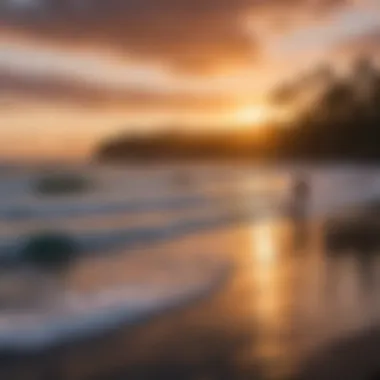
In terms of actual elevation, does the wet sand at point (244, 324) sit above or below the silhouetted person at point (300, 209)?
below

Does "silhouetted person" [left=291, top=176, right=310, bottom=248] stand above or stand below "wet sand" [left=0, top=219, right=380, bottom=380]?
above

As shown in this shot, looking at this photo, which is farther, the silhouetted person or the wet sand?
the silhouetted person

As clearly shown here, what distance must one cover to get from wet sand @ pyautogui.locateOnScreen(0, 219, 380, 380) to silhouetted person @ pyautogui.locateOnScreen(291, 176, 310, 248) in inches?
0.8

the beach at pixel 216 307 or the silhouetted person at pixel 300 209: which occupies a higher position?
the silhouetted person at pixel 300 209

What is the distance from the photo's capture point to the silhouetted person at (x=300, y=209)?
1350mm

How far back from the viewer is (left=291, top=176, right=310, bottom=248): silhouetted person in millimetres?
1350

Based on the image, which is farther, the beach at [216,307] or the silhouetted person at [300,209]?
the silhouetted person at [300,209]

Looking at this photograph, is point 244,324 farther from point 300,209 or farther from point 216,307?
point 300,209

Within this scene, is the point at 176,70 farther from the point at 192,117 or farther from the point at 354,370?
the point at 354,370

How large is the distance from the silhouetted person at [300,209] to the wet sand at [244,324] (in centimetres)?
2

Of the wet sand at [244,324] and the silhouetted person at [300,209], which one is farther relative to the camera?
the silhouetted person at [300,209]

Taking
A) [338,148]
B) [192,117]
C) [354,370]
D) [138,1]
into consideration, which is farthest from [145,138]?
[354,370]

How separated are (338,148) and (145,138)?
1.23 feet

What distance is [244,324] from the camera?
50.3 inches
